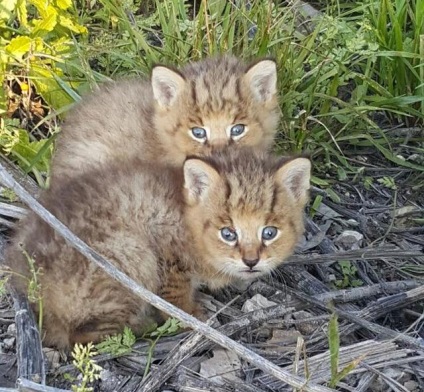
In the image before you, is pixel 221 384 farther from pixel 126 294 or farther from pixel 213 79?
pixel 213 79

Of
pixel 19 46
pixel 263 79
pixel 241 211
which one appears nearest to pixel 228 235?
pixel 241 211

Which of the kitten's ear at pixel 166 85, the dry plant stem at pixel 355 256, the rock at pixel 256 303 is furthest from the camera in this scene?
the kitten's ear at pixel 166 85

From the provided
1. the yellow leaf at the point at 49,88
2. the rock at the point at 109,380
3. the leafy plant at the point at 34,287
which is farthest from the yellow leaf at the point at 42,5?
the rock at the point at 109,380

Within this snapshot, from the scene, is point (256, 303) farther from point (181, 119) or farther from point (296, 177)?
point (181, 119)

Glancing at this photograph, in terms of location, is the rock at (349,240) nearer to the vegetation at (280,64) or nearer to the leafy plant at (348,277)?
the leafy plant at (348,277)

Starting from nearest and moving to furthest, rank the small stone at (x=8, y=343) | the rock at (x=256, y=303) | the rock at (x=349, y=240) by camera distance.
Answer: the small stone at (x=8, y=343) → the rock at (x=256, y=303) → the rock at (x=349, y=240)

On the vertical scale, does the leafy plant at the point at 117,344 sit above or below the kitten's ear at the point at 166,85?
below
